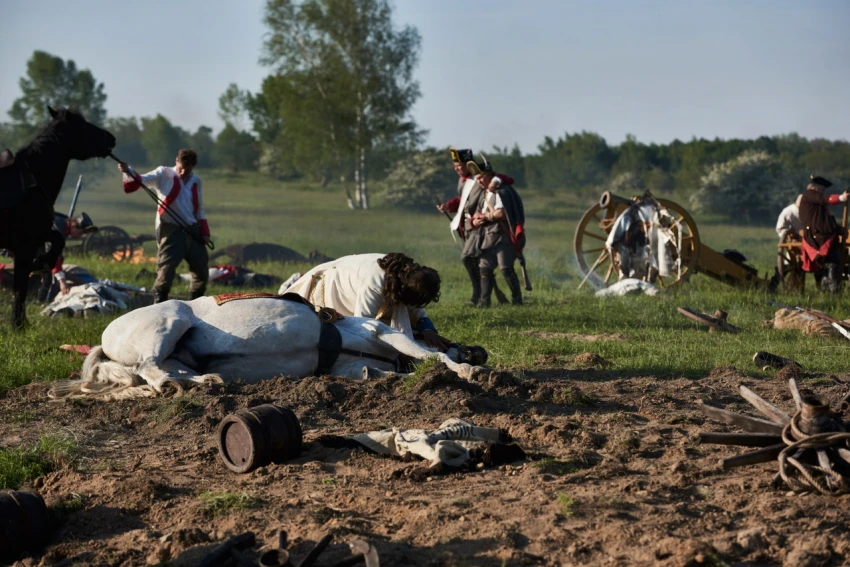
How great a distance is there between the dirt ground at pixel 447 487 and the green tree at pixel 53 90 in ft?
158

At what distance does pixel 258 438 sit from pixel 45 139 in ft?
23.2

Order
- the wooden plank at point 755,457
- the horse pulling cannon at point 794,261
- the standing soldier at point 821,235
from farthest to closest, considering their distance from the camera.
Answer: the horse pulling cannon at point 794,261 → the standing soldier at point 821,235 → the wooden plank at point 755,457

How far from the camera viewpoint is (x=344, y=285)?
7645 millimetres

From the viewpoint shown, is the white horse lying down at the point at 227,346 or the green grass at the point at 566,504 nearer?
the green grass at the point at 566,504

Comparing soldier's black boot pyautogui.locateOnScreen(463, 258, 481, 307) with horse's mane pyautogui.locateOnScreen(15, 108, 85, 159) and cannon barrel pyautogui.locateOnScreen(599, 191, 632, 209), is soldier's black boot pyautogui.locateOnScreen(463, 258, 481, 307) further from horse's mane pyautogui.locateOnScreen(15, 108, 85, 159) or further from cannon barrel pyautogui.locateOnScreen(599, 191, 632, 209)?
horse's mane pyautogui.locateOnScreen(15, 108, 85, 159)

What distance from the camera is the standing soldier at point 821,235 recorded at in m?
13.6

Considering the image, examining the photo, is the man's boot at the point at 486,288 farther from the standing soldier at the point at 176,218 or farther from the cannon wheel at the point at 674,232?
the standing soldier at the point at 176,218

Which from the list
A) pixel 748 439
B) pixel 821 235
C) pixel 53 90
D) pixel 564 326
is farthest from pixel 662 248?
pixel 53 90

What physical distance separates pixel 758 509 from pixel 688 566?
0.69 m

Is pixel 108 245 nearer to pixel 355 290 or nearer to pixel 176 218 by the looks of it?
pixel 176 218

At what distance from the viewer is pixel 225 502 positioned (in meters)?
4.28

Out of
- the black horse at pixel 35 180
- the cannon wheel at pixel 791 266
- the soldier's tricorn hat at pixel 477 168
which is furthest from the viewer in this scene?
the cannon wheel at pixel 791 266

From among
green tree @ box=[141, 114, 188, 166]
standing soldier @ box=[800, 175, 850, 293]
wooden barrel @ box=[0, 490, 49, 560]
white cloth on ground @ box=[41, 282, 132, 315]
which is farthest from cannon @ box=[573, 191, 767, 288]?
green tree @ box=[141, 114, 188, 166]

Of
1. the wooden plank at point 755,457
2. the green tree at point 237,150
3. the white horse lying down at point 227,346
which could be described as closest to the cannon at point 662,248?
the white horse lying down at point 227,346
